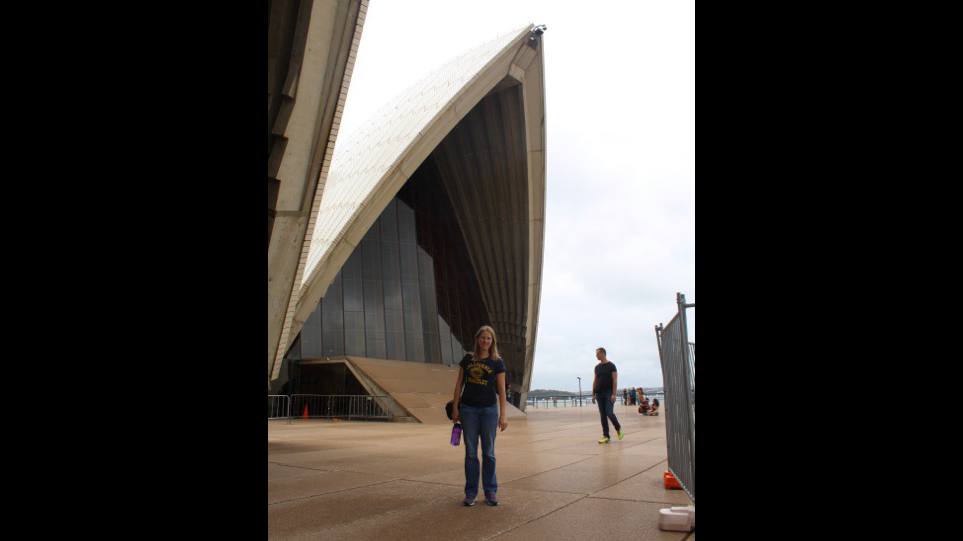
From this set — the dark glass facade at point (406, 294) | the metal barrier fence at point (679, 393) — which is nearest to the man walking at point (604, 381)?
the metal barrier fence at point (679, 393)

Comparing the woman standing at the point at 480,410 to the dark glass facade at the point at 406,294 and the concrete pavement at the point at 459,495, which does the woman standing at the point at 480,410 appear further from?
the dark glass facade at the point at 406,294

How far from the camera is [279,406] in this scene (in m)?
20.8

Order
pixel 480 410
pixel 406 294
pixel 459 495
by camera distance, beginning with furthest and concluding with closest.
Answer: pixel 406 294 < pixel 459 495 < pixel 480 410

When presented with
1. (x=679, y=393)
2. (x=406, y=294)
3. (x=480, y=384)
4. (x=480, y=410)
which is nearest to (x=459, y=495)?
(x=480, y=410)

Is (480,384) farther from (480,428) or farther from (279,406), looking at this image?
(279,406)

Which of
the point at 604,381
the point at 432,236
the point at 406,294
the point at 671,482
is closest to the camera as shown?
the point at 671,482

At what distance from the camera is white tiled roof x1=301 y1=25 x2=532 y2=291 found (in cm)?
1859

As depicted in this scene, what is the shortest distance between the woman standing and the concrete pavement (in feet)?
0.74

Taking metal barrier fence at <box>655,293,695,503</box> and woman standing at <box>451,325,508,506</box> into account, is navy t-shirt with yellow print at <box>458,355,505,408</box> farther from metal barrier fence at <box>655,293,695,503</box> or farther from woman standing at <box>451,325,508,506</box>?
metal barrier fence at <box>655,293,695,503</box>

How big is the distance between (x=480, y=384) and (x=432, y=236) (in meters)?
22.9
